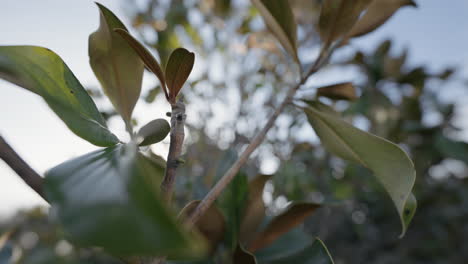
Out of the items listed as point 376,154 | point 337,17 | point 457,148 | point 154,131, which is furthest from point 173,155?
point 457,148

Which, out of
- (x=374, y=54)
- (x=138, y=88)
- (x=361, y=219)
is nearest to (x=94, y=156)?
(x=138, y=88)

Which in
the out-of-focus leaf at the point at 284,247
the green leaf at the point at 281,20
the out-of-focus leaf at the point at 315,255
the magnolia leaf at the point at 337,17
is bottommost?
the out-of-focus leaf at the point at 284,247

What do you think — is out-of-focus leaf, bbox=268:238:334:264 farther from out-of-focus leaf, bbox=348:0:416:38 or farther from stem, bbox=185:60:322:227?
out-of-focus leaf, bbox=348:0:416:38

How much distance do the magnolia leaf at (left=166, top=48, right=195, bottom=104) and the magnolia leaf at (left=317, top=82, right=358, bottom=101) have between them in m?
0.33

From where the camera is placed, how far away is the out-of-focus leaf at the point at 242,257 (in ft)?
1.61

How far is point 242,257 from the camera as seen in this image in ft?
1.66

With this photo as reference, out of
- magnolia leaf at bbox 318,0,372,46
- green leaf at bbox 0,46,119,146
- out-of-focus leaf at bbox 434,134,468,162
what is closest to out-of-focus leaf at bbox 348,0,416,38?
magnolia leaf at bbox 318,0,372,46

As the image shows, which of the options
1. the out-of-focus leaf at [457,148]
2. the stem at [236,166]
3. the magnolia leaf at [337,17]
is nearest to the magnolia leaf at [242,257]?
the stem at [236,166]

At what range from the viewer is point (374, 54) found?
6.31ft

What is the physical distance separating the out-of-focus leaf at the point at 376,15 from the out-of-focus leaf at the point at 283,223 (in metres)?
0.32

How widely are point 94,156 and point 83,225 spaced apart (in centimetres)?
14

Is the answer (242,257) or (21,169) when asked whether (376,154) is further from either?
(21,169)

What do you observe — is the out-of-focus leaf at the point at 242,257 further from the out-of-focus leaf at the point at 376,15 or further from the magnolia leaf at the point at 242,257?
the out-of-focus leaf at the point at 376,15

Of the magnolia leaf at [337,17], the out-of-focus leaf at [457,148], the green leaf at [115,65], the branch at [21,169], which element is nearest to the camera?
the branch at [21,169]
